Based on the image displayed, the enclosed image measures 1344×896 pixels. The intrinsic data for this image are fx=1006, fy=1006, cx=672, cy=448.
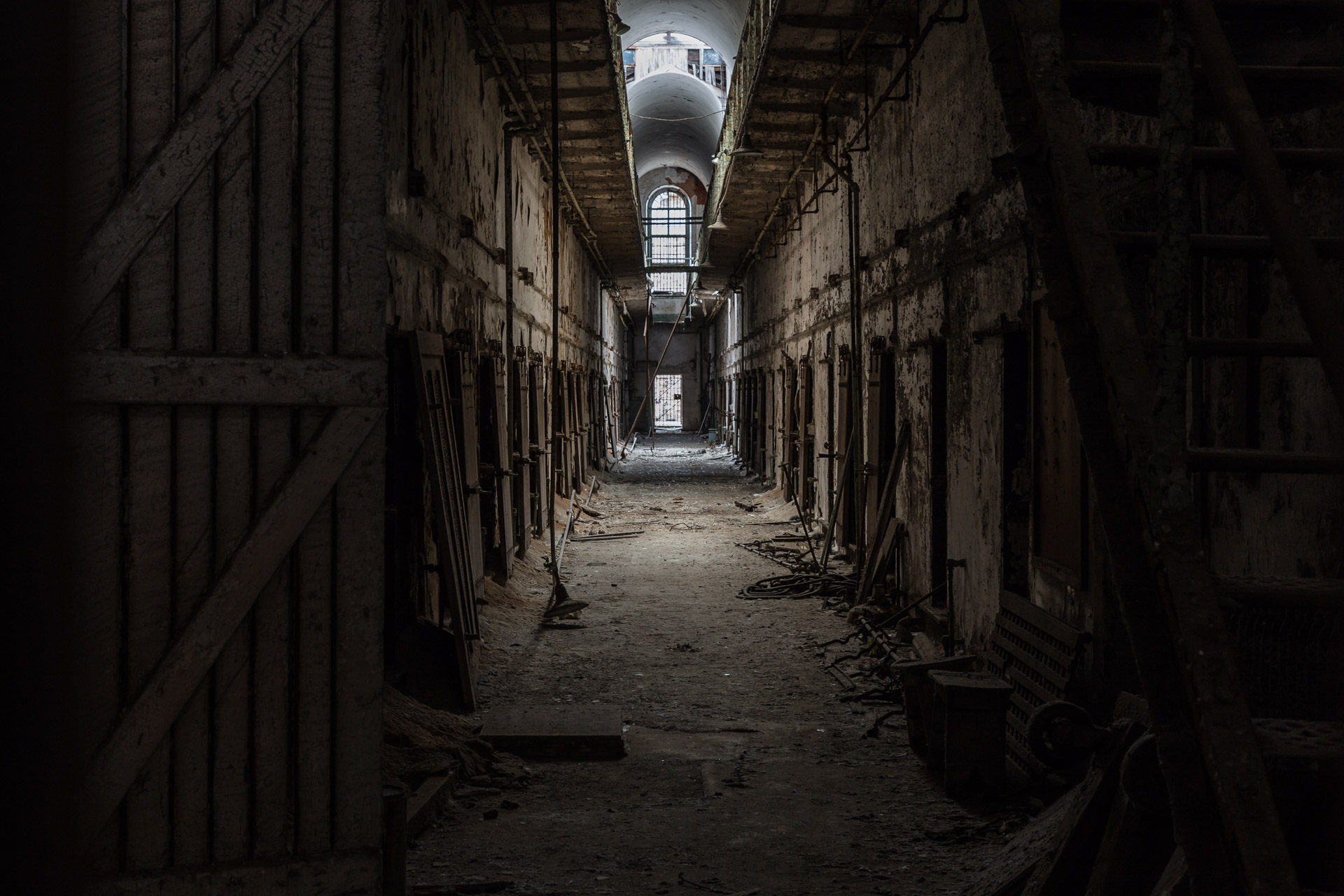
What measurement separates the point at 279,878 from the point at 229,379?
6.09ft

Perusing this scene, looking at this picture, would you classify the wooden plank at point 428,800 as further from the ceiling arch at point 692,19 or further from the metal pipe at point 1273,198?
the ceiling arch at point 692,19

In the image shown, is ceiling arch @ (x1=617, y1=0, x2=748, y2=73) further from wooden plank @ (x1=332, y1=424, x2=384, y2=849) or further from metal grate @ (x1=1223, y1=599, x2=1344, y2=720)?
metal grate @ (x1=1223, y1=599, x2=1344, y2=720)

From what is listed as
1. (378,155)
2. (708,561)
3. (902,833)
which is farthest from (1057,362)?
(708,561)

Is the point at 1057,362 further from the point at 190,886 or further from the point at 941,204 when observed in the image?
the point at 190,886

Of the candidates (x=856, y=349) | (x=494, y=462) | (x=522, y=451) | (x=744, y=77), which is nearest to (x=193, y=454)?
(x=494, y=462)

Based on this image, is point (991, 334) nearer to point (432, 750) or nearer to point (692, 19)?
point (432, 750)

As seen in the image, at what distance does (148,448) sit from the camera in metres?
3.64

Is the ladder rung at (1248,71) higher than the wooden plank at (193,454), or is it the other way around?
the ladder rung at (1248,71)

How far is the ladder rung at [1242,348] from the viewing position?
249 centimetres

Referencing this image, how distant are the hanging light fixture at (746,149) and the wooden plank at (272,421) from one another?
10.3 meters

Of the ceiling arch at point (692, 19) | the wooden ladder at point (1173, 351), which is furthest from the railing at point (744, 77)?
the wooden ladder at point (1173, 351)

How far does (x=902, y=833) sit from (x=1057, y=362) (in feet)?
9.02

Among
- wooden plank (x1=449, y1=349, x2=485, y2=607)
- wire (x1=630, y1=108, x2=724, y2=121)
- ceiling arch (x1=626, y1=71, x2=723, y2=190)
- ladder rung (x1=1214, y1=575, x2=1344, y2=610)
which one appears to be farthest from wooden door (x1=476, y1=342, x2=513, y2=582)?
wire (x1=630, y1=108, x2=724, y2=121)

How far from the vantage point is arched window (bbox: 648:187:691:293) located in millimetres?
41438
